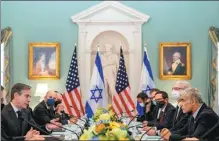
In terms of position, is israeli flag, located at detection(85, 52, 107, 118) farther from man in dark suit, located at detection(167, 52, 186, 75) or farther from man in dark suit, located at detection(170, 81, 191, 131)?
man in dark suit, located at detection(170, 81, 191, 131)

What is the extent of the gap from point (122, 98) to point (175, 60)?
2.29m

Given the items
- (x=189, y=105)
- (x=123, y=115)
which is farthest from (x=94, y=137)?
(x=123, y=115)

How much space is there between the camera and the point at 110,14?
10.3 metres

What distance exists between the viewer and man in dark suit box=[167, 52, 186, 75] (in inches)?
404

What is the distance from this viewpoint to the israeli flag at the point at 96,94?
339 inches

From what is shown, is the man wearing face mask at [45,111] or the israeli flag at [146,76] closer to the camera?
the man wearing face mask at [45,111]

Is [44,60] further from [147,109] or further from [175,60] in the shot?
[147,109]

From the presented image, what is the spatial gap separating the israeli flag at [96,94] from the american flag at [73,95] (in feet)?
0.65

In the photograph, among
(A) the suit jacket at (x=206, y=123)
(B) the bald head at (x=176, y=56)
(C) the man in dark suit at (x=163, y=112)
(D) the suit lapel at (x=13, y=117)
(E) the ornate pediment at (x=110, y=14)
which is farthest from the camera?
(B) the bald head at (x=176, y=56)

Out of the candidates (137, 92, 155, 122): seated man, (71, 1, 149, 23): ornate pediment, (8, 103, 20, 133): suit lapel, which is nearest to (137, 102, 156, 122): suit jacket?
(137, 92, 155, 122): seated man

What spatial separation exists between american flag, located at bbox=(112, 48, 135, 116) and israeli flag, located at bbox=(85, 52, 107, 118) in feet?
0.94

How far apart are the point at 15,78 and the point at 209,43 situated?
5.12 meters

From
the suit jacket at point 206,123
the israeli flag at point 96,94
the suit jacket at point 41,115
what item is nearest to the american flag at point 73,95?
the israeli flag at point 96,94

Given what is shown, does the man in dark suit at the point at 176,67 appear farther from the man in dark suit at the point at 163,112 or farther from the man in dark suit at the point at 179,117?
the man in dark suit at the point at 179,117
